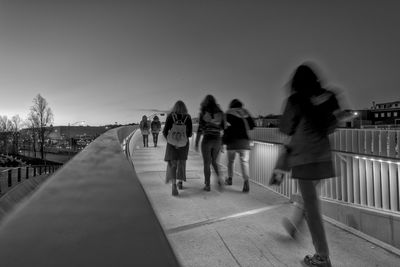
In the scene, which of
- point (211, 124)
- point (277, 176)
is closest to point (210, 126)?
point (211, 124)

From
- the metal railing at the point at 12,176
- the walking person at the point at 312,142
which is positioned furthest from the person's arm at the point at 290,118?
the metal railing at the point at 12,176

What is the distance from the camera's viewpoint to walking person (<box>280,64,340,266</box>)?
3375mm

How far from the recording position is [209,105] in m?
7.01

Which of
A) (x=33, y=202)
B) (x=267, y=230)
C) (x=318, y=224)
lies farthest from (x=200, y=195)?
(x=33, y=202)

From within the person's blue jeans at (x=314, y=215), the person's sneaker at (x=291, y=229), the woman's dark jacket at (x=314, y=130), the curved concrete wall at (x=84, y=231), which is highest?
the woman's dark jacket at (x=314, y=130)

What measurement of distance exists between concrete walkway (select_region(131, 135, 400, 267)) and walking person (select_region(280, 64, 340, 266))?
Result: 0.49 meters

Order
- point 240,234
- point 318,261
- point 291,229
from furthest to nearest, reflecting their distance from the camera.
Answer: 1. point 240,234
2. point 291,229
3. point 318,261

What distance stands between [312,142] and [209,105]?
3799 mm

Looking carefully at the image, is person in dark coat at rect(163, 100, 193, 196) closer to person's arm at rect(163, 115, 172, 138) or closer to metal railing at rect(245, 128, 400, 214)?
person's arm at rect(163, 115, 172, 138)

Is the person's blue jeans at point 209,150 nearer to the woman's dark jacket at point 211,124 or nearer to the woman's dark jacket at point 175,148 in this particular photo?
the woman's dark jacket at point 211,124

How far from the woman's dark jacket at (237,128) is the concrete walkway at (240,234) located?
1.02 metres

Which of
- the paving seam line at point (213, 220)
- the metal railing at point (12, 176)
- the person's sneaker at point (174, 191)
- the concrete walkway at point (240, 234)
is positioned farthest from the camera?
the metal railing at point (12, 176)

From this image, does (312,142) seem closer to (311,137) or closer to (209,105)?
(311,137)

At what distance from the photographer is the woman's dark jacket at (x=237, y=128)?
277 inches
